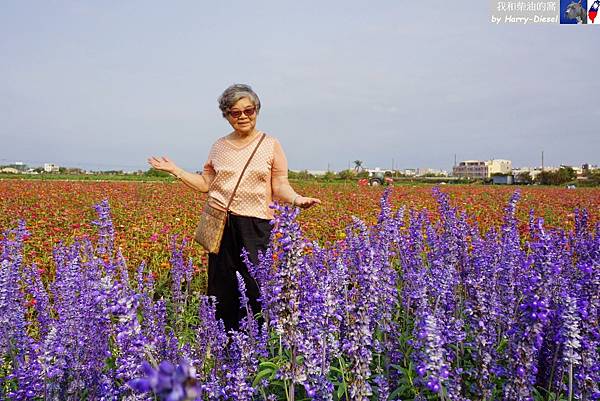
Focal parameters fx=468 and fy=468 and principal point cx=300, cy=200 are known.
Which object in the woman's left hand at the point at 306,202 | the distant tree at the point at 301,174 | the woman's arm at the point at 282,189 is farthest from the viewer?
the distant tree at the point at 301,174

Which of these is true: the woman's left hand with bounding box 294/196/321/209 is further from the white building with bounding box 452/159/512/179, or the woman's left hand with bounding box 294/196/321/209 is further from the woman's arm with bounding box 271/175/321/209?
the white building with bounding box 452/159/512/179

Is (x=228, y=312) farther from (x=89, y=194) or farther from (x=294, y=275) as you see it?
(x=89, y=194)

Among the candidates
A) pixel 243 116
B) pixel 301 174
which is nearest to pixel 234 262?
pixel 243 116

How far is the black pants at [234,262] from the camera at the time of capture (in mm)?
4453

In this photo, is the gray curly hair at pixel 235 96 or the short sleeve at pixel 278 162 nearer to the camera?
the gray curly hair at pixel 235 96

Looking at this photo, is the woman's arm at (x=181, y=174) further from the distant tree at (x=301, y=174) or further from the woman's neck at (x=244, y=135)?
the distant tree at (x=301, y=174)

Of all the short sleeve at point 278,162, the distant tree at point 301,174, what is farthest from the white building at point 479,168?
the short sleeve at point 278,162

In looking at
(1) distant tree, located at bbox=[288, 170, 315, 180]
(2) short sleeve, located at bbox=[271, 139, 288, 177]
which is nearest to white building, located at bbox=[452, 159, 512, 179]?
(1) distant tree, located at bbox=[288, 170, 315, 180]

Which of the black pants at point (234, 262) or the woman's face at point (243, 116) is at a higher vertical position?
the woman's face at point (243, 116)

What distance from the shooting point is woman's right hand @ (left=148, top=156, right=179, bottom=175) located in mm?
4281

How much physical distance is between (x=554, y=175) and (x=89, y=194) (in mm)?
61201

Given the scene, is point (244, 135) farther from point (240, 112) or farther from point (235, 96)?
point (235, 96)

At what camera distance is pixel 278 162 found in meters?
4.49

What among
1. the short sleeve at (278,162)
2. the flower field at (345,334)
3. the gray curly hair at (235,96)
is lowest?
the flower field at (345,334)
